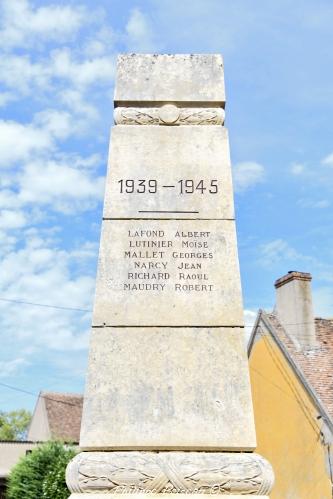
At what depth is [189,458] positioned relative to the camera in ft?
16.0

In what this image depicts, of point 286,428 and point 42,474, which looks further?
point 286,428

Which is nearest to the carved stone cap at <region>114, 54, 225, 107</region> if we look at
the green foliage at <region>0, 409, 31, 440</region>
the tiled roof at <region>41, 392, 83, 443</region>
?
the tiled roof at <region>41, 392, 83, 443</region>

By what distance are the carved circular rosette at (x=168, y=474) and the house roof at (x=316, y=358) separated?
12.1 m

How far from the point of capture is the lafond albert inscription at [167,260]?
18.2ft

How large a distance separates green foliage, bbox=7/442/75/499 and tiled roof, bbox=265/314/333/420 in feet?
22.9

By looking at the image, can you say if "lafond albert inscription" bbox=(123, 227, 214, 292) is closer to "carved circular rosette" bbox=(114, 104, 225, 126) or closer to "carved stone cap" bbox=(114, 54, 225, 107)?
"carved circular rosette" bbox=(114, 104, 225, 126)

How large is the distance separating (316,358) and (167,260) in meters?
13.9

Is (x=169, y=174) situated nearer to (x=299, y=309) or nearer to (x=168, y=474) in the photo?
(x=168, y=474)

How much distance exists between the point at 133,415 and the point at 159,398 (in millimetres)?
248

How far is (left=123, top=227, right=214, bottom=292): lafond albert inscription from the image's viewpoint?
554cm

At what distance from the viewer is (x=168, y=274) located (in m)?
5.56

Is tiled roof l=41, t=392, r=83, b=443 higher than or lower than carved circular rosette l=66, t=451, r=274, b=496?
higher

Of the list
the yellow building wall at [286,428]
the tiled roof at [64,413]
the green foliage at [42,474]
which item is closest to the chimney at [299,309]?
the yellow building wall at [286,428]

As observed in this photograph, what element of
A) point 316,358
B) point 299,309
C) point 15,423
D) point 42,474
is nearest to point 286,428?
point 316,358
